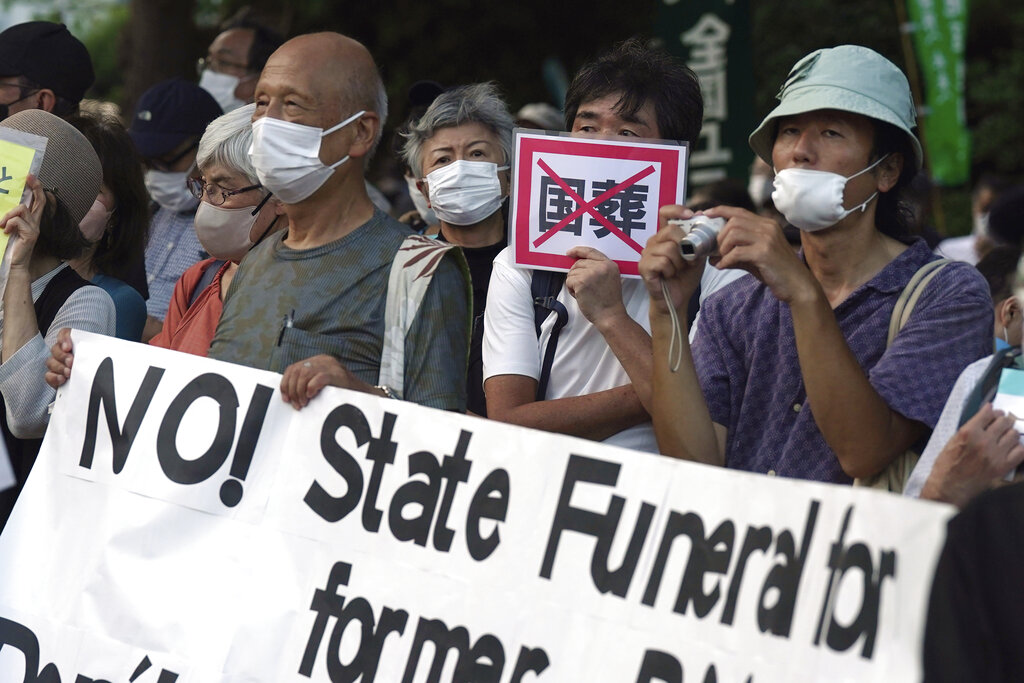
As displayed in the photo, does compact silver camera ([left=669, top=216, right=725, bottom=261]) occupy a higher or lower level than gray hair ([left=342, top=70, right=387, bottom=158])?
lower

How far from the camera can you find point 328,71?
3.32 m

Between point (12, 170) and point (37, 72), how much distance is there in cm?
153

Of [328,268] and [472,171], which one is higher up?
[472,171]

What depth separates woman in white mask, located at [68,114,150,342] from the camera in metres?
4.17

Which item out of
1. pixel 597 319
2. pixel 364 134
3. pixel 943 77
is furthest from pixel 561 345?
pixel 943 77

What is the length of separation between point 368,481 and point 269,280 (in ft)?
2.22

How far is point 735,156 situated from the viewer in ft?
27.8

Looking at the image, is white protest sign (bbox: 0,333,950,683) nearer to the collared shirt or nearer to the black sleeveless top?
the black sleeveless top

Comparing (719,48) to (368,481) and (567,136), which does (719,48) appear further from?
(368,481)

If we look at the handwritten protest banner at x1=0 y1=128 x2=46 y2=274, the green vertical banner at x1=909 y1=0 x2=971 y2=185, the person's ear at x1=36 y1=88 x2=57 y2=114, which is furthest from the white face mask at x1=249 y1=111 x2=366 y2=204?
the green vertical banner at x1=909 y1=0 x2=971 y2=185

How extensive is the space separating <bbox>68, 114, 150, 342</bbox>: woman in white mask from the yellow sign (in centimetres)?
40

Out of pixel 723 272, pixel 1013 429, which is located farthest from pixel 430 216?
pixel 1013 429

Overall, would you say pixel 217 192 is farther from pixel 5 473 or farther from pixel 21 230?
pixel 5 473

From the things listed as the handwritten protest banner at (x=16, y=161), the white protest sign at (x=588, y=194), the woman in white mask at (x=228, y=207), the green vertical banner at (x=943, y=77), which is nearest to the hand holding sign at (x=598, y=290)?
the white protest sign at (x=588, y=194)
